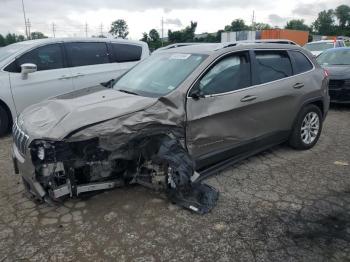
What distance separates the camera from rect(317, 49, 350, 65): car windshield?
9.36 meters

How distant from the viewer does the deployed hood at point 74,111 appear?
333 centimetres

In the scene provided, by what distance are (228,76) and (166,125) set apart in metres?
1.16

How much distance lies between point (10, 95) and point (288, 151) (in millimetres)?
4951

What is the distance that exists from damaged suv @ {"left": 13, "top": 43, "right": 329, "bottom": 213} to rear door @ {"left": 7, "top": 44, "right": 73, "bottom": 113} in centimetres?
241

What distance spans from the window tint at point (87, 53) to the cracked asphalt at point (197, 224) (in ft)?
10.6

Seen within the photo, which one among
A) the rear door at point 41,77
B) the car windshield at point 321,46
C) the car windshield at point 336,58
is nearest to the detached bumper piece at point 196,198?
the rear door at point 41,77

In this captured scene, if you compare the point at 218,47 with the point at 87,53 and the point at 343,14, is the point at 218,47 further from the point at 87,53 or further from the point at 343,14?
the point at 343,14

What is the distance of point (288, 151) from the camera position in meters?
5.50

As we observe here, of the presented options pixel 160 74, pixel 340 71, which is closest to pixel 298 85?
pixel 160 74

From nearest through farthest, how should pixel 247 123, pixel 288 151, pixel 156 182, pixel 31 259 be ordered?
pixel 31 259, pixel 156 182, pixel 247 123, pixel 288 151

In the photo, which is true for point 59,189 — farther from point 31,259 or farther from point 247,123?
point 247,123

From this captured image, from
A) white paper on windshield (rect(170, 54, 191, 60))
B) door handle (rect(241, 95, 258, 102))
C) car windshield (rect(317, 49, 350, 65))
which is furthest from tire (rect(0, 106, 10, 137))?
car windshield (rect(317, 49, 350, 65))

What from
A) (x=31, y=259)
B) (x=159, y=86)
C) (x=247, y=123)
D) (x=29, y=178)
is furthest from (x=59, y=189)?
(x=247, y=123)

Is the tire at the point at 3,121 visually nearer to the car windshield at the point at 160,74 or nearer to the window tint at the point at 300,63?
the car windshield at the point at 160,74
